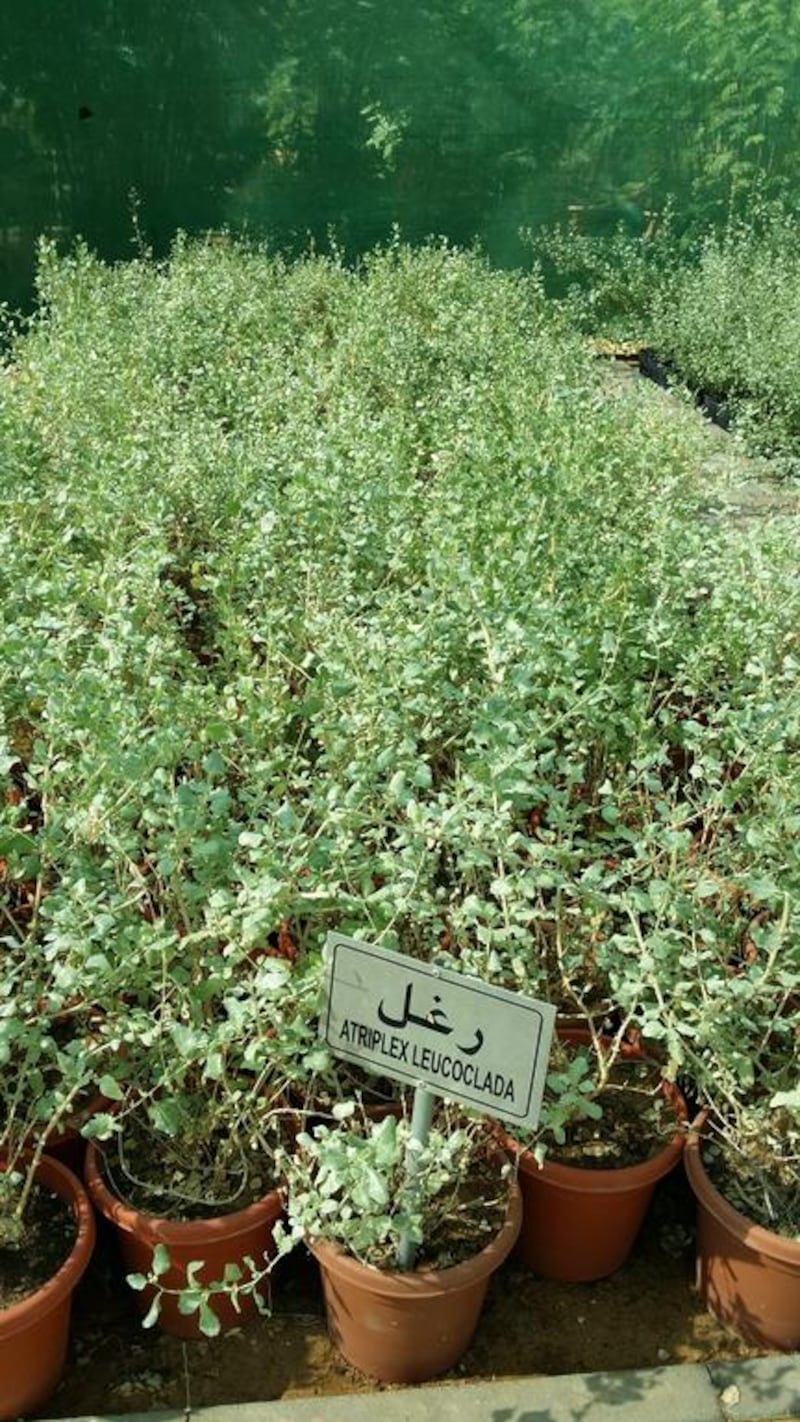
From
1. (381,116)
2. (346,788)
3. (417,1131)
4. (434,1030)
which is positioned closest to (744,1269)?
(417,1131)

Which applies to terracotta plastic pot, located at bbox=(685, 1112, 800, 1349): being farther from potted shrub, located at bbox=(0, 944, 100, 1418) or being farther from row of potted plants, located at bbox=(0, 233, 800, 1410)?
potted shrub, located at bbox=(0, 944, 100, 1418)

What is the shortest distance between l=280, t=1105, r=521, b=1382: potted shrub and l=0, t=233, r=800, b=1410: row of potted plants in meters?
0.03

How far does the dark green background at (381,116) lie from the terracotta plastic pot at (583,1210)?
9518mm

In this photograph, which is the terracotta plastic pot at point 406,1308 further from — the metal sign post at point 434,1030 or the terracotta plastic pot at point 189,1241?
the metal sign post at point 434,1030

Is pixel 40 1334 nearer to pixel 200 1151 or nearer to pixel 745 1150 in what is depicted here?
pixel 200 1151

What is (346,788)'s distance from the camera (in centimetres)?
265

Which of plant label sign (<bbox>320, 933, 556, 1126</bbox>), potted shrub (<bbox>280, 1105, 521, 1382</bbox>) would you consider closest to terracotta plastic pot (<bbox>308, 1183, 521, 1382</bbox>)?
potted shrub (<bbox>280, 1105, 521, 1382</bbox>)

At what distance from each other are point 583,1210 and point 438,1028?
2.22 ft

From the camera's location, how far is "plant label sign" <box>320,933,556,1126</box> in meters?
1.76

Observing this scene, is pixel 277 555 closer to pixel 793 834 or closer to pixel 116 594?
pixel 116 594

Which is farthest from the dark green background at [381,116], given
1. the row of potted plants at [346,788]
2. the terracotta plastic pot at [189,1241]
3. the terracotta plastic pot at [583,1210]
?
the terracotta plastic pot at [583,1210]

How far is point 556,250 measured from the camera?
1127 cm

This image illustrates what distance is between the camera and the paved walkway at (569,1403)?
2006 millimetres

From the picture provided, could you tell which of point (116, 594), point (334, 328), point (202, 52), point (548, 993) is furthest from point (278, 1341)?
point (202, 52)
